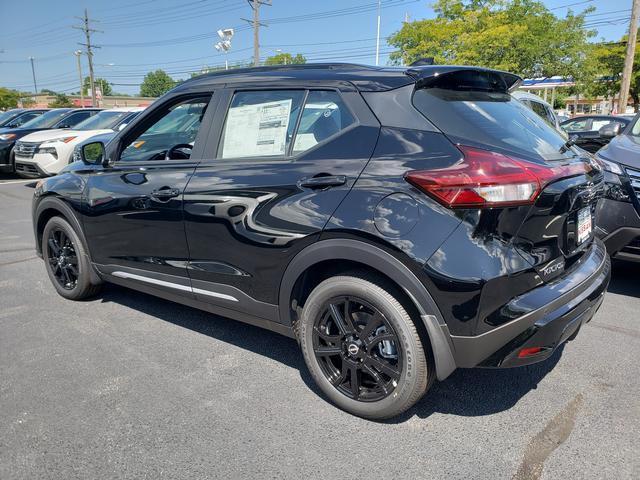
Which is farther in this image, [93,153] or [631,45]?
[631,45]

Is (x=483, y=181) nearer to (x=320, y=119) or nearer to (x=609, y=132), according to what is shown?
(x=320, y=119)

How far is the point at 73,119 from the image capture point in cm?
1370

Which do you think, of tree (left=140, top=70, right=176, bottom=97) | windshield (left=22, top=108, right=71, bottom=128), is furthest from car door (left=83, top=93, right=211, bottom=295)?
tree (left=140, top=70, right=176, bottom=97)

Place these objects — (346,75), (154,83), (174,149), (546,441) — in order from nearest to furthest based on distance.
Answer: (546,441) < (346,75) < (174,149) < (154,83)

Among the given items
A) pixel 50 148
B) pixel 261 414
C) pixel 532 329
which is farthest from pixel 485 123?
pixel 50 148

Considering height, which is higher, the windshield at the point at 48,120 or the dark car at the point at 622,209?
the windshield at the point at 48,120

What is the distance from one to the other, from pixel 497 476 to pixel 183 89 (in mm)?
2874

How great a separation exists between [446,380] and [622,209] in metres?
2.25

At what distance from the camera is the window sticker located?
287 cm

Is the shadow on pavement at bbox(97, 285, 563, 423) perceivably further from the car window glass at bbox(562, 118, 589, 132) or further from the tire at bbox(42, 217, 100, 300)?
the car window glass at bbox(562, 118, 589, 132)

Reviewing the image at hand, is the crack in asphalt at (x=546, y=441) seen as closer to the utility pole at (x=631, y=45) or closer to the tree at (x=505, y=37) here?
the utility pole at (x=631, y=45)

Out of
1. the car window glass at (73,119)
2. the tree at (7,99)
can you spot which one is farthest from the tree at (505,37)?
the tree at (7,99)

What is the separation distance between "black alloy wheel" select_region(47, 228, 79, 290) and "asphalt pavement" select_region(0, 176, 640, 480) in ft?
1.76

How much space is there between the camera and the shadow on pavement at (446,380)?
2762 millimetres
